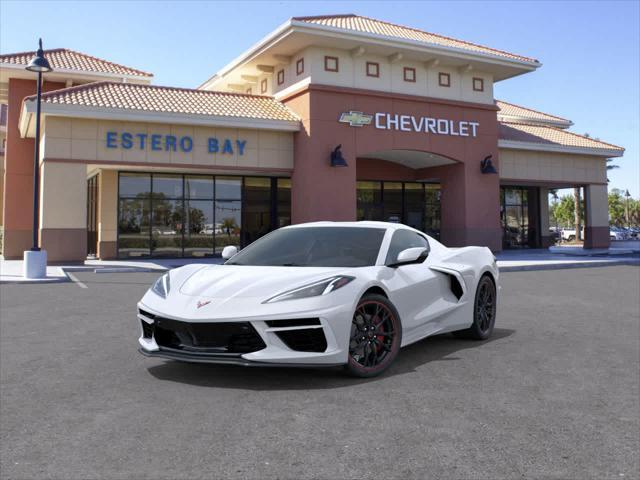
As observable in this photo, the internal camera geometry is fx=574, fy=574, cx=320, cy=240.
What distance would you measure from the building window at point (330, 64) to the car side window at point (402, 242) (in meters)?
17.2

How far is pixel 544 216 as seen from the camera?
32938 mm

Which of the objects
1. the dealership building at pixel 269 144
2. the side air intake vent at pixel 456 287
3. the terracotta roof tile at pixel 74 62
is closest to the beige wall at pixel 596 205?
the dealership building at pixel 269 144

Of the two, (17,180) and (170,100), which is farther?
(17,180)

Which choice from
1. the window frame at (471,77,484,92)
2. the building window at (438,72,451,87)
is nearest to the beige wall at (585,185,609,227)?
the window frame at (471,77,484,92)

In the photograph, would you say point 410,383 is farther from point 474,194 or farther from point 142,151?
point 474,194

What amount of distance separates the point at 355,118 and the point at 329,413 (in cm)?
1962

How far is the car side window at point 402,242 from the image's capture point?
5506mm

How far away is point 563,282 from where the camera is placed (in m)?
14.1

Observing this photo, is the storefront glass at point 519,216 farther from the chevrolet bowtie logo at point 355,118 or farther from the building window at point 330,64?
the building window at point 330,64

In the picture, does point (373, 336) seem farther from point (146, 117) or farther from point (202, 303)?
point (146, 117)

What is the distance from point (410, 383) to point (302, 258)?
1.57 m

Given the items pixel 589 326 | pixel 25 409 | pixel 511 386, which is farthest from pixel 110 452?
pixel 589 326

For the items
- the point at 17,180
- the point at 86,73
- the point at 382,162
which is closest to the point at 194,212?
the point at 86,73

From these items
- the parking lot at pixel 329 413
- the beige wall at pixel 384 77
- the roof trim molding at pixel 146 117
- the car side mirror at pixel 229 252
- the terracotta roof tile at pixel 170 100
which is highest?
the beige wall at pixel 384 77
